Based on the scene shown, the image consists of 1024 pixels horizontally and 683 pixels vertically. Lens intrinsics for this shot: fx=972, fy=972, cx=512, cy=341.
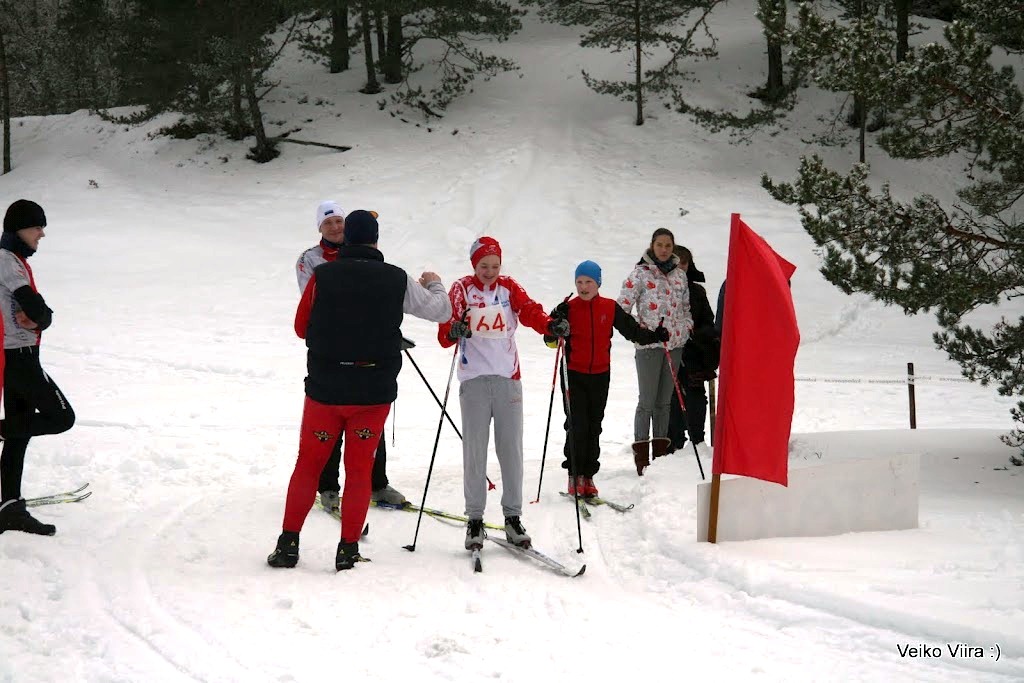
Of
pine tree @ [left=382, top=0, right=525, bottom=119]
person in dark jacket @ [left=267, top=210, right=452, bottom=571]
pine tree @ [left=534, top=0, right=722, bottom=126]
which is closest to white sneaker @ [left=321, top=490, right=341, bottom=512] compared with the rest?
person in dark jacket @ [left=267, top=210, right=452, bottom=571]

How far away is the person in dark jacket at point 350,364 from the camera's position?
514 cm

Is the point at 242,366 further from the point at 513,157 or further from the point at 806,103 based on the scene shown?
the point at 806,103

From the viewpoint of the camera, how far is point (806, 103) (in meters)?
27.5

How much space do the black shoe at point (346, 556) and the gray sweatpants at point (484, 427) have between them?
0.77 metres

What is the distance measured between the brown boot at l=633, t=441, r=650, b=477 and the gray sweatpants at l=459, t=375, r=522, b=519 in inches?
73.5

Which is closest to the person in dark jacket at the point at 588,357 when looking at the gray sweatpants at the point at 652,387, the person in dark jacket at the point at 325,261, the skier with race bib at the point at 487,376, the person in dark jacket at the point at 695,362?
the gray sweatpants at the point at 652,387

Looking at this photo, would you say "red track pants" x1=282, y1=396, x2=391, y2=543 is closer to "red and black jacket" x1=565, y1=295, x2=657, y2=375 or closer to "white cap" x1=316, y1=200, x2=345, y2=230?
"white cap" x1=316, y1=200, x2=345, y2=230

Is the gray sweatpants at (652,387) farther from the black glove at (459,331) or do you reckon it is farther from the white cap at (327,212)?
the white cap at (327,212)

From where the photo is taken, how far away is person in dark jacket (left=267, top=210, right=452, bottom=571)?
5.14 m

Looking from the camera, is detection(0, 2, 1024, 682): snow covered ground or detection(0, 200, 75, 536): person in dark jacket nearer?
detection(0, 2, 1024, 682): snow covered ground

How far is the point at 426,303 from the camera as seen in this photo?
5.36 meters

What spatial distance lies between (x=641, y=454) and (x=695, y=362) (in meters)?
1.19

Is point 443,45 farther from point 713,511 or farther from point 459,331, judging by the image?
point 713,511

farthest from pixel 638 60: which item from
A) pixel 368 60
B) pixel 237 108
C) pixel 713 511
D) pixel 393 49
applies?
pixel 713 511
